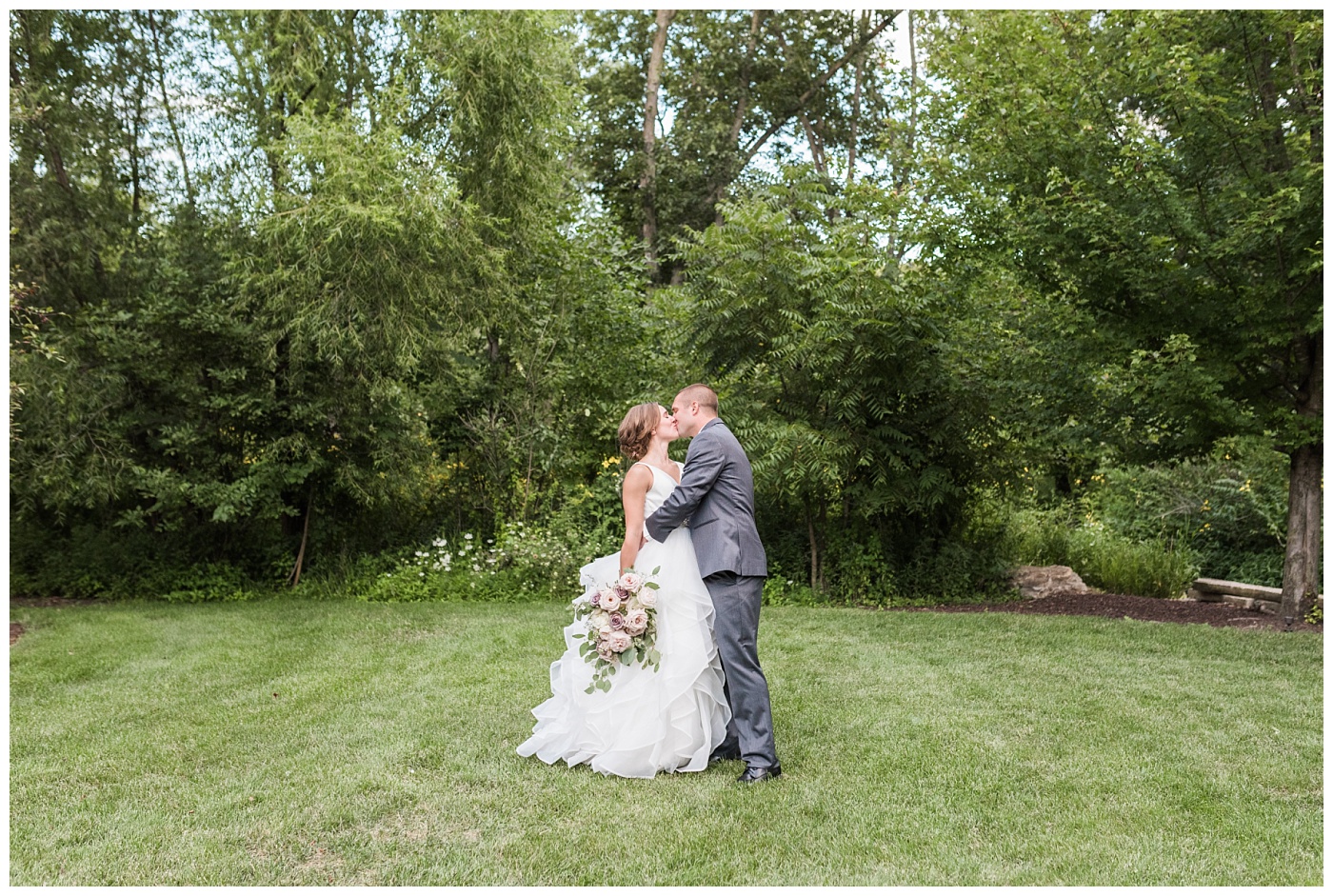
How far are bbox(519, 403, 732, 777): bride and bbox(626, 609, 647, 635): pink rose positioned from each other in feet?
0.34

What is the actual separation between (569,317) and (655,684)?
824 cm

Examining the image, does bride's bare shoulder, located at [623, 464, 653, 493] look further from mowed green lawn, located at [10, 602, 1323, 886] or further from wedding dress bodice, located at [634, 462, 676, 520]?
mowed green lawn, located at [10, 602, 1323, 886]

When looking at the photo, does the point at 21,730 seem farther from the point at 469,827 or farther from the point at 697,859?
the point at 697,859

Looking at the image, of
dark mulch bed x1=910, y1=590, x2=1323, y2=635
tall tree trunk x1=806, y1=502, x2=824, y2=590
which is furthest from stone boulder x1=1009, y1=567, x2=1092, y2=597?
tall tree trunk x1=806, y1=502, x2=824, y2=590

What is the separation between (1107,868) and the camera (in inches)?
125

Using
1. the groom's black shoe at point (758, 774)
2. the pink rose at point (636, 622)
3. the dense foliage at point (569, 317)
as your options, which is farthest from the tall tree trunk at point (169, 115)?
the groom's black shoe at point (758, 774)

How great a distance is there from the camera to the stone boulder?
33.2ft

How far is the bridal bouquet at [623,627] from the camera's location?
432 cm

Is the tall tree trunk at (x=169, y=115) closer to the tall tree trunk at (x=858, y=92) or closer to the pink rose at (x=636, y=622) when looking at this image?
the pink rose at (x=636, y=622)

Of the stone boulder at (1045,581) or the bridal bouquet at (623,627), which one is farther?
the stone boulder at (1045,581)

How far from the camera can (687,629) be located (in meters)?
4.34

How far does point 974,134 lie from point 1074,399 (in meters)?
2.39

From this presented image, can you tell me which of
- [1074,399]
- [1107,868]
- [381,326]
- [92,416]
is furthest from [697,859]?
[92,416]

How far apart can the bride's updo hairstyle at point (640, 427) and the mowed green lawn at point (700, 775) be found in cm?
151
